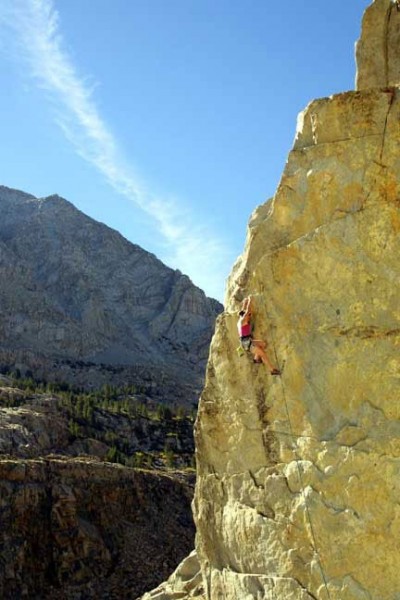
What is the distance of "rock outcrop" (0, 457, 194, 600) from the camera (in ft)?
121

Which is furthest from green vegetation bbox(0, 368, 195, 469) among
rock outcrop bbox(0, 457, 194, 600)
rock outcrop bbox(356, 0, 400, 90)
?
rock outcrop bbox(356, 0, 400, 90)

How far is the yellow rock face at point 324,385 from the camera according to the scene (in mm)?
11969

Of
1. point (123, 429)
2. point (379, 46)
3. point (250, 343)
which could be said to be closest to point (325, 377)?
point (250, 343)

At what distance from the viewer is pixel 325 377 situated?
13.0 metres

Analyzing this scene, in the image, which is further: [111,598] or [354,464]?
[111,598]

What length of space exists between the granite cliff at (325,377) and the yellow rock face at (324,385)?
0.08 ft

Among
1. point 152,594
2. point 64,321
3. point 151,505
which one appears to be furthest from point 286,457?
point 64,321

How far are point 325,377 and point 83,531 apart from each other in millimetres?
31814

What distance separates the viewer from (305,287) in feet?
44.6

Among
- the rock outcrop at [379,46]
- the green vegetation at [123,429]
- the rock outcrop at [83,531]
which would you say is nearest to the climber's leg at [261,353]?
the rock outcrop at [379,46]

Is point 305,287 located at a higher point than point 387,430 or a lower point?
higher

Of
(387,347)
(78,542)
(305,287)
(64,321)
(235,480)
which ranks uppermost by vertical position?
(64,321)

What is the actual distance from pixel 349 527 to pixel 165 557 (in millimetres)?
31289

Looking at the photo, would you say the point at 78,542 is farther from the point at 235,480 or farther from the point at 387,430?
the point at 387,430
